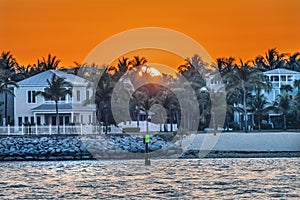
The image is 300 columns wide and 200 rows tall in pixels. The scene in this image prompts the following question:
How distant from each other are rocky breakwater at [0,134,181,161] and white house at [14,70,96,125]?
9.12m

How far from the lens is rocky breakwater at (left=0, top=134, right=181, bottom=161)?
70188mm

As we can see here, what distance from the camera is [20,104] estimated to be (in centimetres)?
8375

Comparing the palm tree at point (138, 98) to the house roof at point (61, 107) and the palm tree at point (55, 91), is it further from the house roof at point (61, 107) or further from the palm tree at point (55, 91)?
the palm tree at point (55, 91)

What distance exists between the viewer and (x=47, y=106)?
271ft

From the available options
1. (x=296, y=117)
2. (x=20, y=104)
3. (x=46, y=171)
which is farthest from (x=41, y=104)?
(x=46, y=171)

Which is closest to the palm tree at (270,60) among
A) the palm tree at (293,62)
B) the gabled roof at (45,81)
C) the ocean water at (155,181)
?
the palm tree at (293,62)

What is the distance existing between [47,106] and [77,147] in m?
12.0

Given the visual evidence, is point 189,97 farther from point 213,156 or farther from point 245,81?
point 213,156

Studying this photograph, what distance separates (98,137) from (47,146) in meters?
4.63

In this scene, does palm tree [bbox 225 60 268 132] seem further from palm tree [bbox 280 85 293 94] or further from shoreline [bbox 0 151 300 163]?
shoreline [bbox 0 151 300 163]

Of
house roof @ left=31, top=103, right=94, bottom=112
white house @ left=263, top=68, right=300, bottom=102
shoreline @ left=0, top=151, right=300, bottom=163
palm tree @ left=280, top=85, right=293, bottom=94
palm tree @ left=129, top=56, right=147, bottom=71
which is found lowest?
shoreline @ left=0, top=151, right=300, bottom=163

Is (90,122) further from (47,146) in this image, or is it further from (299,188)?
(299,188)

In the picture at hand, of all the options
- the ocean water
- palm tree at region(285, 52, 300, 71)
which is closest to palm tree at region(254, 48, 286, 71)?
palm tree at region(285, 52, 300, 71)

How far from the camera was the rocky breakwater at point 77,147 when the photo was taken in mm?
70188
